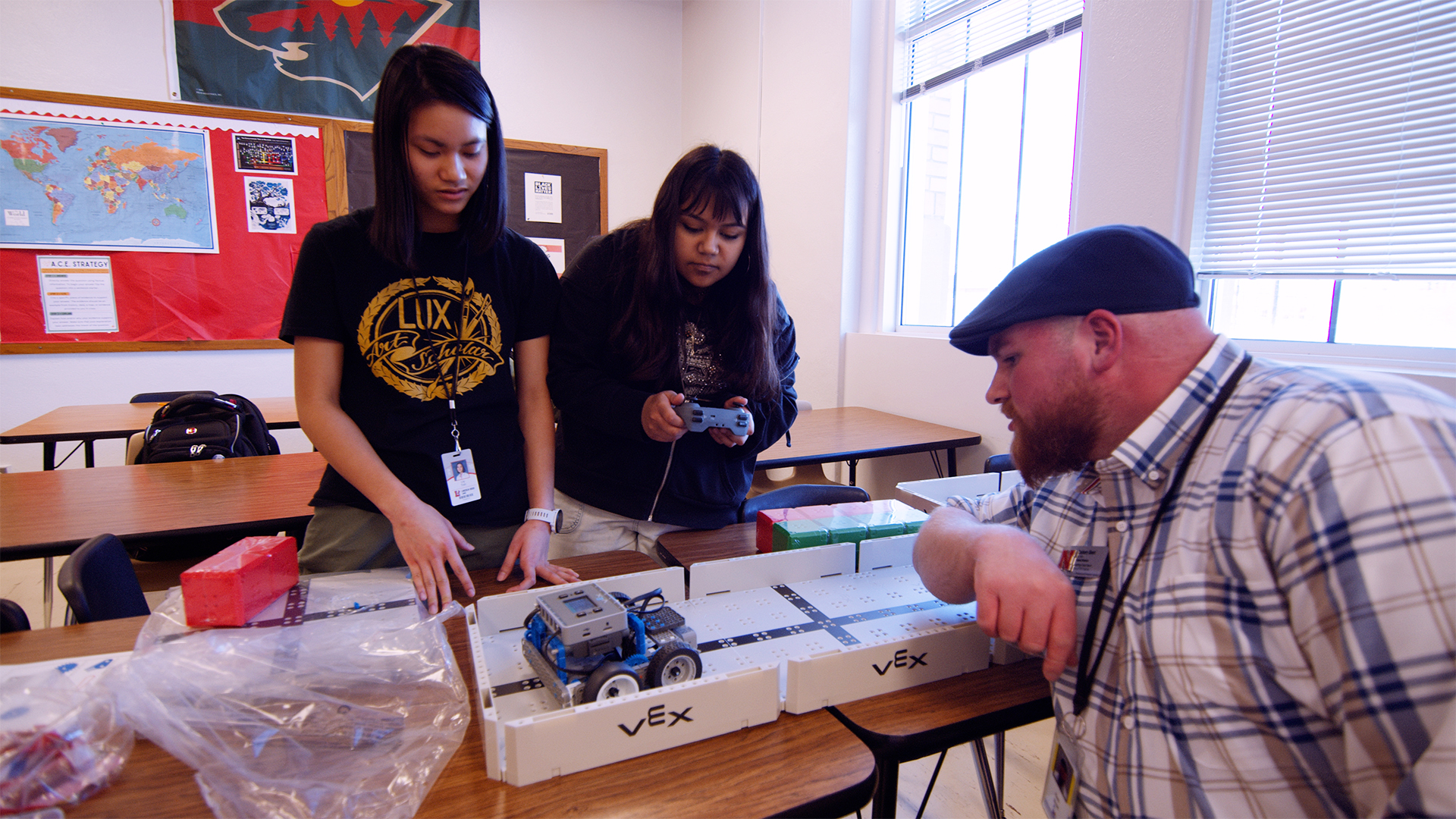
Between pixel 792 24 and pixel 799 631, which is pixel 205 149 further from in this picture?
pixel 799 631

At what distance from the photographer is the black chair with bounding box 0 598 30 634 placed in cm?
101

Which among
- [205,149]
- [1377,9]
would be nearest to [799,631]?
[1377,9]

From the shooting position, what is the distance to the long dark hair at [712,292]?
141cm

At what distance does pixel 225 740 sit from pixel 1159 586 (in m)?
1.03

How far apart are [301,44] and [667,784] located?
15.7 ft

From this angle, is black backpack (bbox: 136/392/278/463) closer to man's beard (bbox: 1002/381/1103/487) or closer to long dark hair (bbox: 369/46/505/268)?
long dark hair (bbox: 369/46/505/268)

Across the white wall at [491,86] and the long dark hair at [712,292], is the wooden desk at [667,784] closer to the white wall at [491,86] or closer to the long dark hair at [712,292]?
the long dark hair at [712,292]

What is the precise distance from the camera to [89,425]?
9.41ft

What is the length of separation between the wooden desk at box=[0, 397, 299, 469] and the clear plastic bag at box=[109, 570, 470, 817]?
5.79ft

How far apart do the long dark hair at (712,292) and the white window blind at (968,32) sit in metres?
1.86

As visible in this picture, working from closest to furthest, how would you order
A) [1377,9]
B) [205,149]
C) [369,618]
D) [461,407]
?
[369,618] → [461,407] → [1377,9] → [205,149]

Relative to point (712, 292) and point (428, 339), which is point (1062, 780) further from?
point (428, 339)

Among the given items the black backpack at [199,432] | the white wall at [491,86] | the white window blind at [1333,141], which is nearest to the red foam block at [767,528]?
the white window blind at [1333,141]

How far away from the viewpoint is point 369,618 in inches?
38.4
